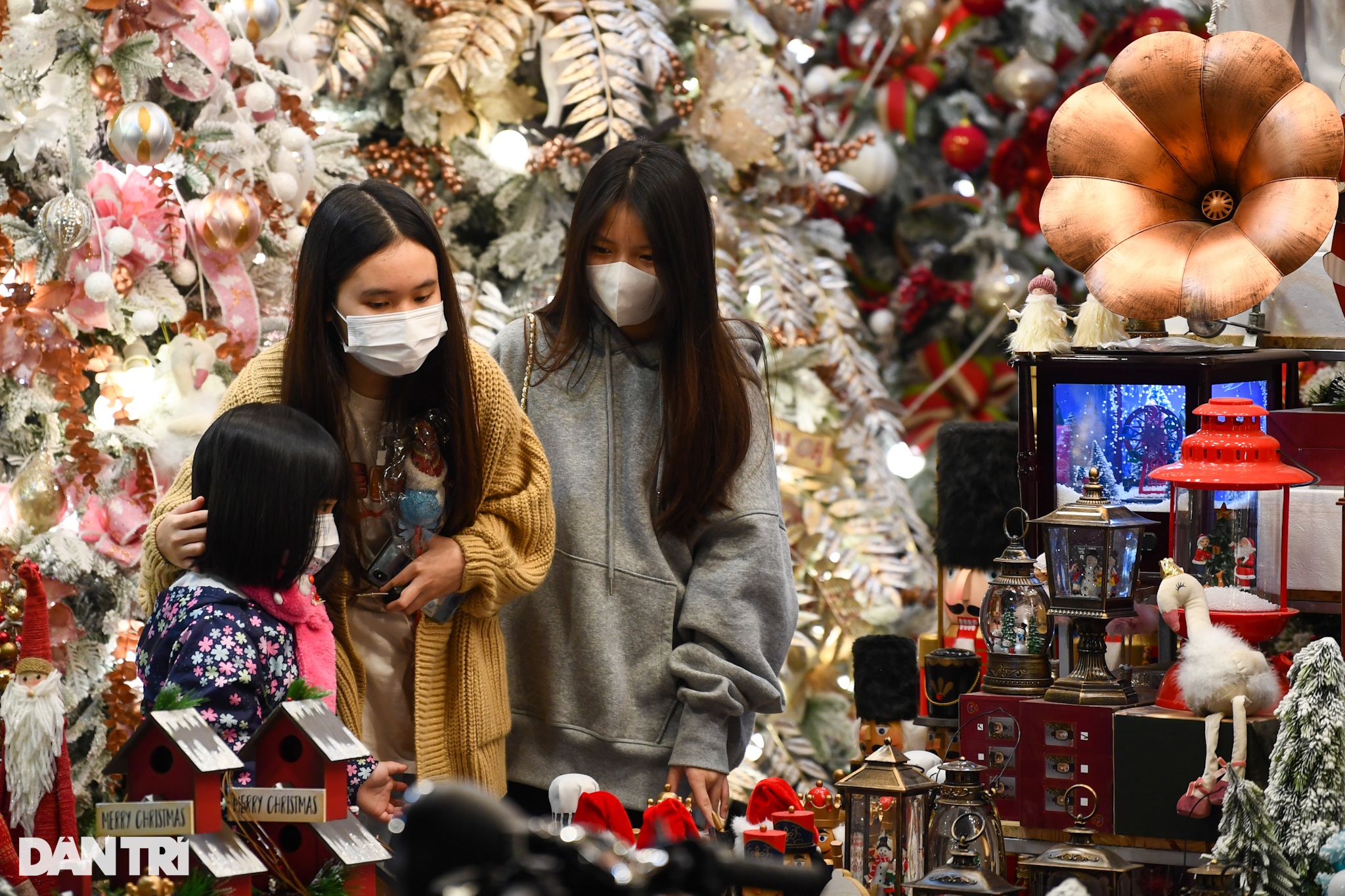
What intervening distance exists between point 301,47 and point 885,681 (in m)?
1.63

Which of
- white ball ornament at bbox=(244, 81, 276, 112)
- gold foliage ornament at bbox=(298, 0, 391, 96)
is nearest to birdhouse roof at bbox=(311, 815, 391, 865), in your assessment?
white ball ornament at bbox=(244, 81, 276, 112)

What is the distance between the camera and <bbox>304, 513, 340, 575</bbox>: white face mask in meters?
1.71

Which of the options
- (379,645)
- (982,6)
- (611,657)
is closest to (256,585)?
(379,645)

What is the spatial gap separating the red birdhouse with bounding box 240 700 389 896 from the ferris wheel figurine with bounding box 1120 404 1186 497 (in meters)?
1.54

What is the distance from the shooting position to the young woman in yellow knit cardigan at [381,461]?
1.89 m

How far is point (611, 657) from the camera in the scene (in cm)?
214

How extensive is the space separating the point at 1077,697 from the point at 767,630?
43 cm

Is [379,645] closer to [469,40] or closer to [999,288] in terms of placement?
[469,40]

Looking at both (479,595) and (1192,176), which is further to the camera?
(1192,176)

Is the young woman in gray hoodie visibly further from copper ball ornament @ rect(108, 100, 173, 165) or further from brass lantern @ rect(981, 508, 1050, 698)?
copper ball ornament @ rect(108, 100, 173, 165)

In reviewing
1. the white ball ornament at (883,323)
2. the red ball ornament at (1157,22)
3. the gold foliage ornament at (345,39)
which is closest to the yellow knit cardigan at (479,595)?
the gold foliage ornament at (345,39)

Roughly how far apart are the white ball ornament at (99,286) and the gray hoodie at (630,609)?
2.52 ft

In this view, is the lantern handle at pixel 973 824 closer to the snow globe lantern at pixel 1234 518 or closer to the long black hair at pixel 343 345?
the snow globe lantern at pixel 1234 518

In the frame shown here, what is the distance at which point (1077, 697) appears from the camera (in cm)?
216
